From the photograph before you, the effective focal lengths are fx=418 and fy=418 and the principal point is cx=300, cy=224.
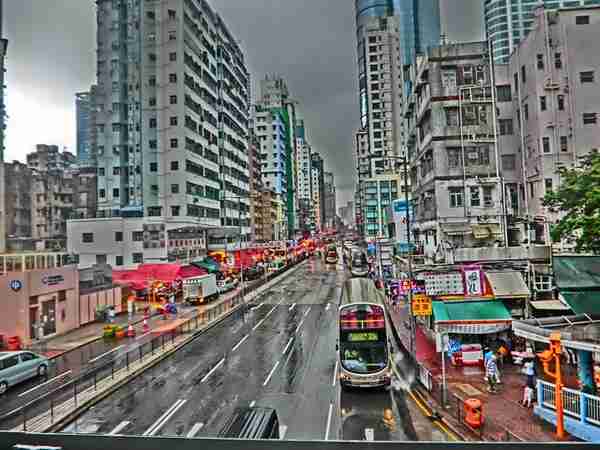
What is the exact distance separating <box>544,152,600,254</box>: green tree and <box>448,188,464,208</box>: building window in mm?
5926

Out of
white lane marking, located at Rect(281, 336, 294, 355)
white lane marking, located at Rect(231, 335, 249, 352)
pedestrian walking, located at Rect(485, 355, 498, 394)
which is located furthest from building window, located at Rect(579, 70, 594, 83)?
white lane marking, located at Rect(231, 335, 249, 352)

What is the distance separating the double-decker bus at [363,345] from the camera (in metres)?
10.6

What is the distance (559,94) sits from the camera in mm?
17391

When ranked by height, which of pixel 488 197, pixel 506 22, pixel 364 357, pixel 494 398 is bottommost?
pixel 494 398

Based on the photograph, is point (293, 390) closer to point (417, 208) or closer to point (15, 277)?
point (15, 277)

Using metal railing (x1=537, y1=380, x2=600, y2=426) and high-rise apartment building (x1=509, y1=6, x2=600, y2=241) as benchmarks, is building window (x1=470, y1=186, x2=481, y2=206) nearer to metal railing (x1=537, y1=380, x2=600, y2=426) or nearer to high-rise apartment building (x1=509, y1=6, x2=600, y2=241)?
high-rise apartment building (x1=509, y1=6, x2=600, y2=241)

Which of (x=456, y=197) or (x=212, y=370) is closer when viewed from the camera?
(x=212, y=370)

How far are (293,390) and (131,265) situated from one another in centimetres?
2190

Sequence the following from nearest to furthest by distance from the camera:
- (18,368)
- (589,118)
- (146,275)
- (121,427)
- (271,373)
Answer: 1. (121,427)
2. (18,368)
3. (271,373)
4. (589,118)
5. (146,275)

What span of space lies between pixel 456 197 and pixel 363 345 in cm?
1017

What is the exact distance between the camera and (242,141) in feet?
178

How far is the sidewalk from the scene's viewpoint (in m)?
7.70

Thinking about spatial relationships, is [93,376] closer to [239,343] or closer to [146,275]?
[239,343]

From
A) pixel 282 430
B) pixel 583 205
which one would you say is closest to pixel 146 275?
pixel 282 430
